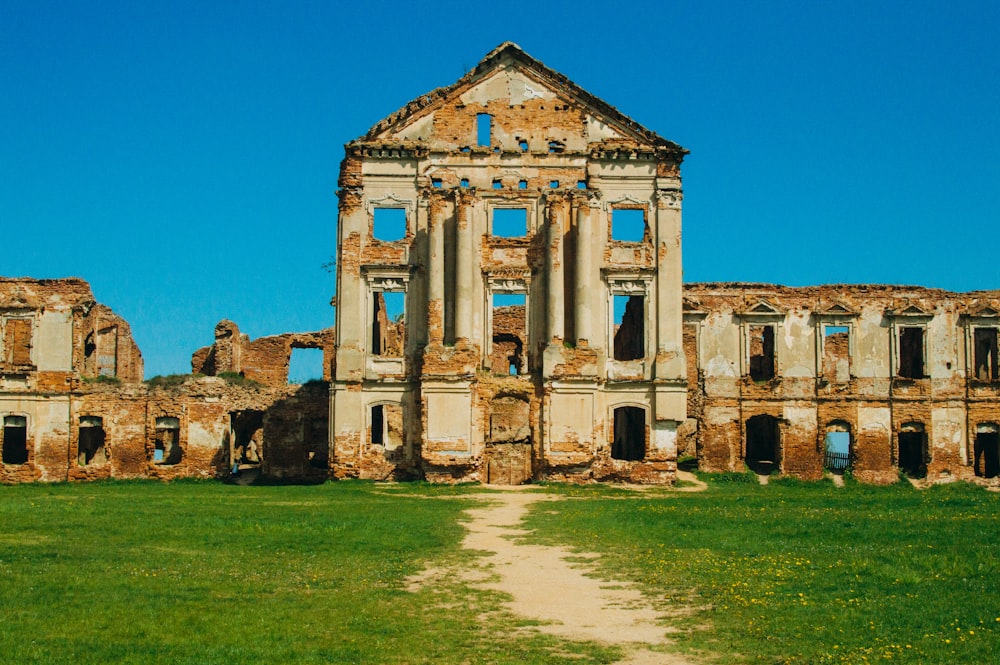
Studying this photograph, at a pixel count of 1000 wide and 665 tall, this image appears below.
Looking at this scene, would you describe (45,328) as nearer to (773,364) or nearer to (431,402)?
(431,402)

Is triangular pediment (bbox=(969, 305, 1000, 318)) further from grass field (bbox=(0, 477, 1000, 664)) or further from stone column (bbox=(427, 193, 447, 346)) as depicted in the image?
stone column (bbox=(427, 193, 447, 346))

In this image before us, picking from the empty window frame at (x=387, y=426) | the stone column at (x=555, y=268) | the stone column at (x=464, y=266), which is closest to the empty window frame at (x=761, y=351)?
the stone column at (x=555, y=268)

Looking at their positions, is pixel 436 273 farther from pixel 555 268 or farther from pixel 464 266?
pixel 555 268

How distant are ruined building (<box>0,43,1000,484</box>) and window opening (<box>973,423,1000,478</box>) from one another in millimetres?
74

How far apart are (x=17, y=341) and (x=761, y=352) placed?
83.7 ft

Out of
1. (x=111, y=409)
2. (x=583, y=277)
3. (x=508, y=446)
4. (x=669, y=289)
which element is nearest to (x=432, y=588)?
(x=508, y=446)

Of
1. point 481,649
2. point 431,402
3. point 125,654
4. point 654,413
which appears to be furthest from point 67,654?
Answer: point 654,413

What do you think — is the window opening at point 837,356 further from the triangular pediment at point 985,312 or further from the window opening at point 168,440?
the window opening at point 168,440

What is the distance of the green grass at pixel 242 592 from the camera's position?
10.2 metres

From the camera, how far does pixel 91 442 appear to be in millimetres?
36281

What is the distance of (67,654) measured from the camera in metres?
9.89

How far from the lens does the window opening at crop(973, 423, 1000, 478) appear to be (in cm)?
3572

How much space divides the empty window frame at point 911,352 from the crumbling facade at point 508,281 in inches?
379

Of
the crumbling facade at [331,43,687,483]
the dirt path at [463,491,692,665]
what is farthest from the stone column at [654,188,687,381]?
the dirt path at [463,491,692,665]
